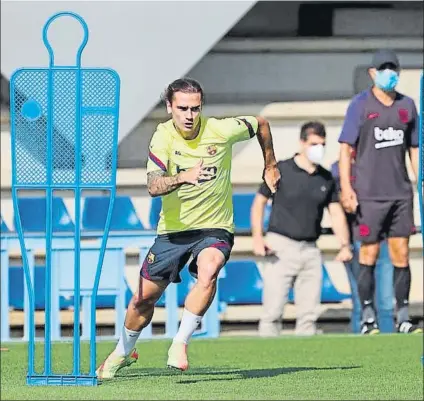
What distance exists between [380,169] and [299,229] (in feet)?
3.36

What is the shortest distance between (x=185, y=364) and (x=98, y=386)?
489mm

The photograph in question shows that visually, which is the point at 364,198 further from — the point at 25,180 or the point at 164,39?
the point at 25,180

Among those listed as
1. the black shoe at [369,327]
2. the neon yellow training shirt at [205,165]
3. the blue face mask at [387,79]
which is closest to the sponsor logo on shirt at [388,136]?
the blue face mask at [387,79]

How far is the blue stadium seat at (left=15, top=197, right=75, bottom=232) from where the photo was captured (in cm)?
1458

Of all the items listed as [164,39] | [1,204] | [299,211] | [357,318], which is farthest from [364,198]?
[1,204]

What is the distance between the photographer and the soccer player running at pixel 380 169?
43.0ft

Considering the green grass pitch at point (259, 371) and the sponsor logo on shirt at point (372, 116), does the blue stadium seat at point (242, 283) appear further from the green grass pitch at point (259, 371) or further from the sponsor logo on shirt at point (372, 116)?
the sponsor logo on shirt at point (372, 116)

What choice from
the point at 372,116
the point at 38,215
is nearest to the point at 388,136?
the point at 372,116

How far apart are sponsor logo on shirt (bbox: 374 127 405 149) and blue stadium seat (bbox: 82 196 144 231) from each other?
251cm

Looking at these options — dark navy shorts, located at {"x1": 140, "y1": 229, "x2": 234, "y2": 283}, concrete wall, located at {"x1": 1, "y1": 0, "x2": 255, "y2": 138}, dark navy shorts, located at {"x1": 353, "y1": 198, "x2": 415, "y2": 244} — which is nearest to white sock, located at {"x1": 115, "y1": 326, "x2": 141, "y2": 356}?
dark navy shorts, located at {"x1": 140, "y1": 229, "x2": 234, "y2": 283}

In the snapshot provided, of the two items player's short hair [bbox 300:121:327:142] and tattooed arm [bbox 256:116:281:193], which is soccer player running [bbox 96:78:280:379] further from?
player's short hair [bbox 300:121:327:142]

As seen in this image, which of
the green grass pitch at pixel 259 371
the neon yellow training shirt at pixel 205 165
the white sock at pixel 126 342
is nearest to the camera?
the green grass pitch at pixel 259 371

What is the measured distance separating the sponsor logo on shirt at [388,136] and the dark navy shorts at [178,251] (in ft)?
14.8

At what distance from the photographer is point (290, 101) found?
16688 mm
